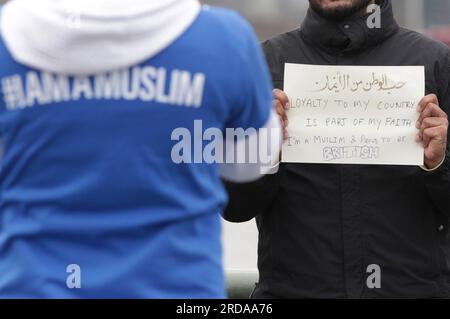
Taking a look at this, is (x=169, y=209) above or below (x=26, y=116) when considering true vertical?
below

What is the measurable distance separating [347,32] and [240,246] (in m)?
3.16

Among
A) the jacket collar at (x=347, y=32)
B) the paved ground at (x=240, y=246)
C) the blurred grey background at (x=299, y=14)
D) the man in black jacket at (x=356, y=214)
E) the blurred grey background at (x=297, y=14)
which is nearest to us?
the man in black jacket at (x=356, y=214)

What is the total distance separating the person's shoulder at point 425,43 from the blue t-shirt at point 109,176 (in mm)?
1328

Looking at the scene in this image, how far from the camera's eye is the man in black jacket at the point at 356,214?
3.43 meters

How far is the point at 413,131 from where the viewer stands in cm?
351

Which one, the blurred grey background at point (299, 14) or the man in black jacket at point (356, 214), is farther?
the blurred grey background at point (299, 14)

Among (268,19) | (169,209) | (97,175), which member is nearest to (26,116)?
(97,175)

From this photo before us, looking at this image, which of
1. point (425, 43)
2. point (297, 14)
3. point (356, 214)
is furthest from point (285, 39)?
point (297, 14)

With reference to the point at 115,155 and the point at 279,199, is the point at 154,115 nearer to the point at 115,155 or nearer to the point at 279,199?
the point at 115,155

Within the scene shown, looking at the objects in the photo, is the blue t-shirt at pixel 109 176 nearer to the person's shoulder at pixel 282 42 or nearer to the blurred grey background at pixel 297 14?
the person's shoulder at pixel 282 42

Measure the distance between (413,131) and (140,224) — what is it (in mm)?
1403

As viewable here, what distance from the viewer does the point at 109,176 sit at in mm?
2330

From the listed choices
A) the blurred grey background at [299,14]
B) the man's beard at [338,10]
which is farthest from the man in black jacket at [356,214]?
the blurred grey background at [299,14]

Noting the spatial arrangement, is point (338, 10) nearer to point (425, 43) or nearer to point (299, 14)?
point (425, 43)
